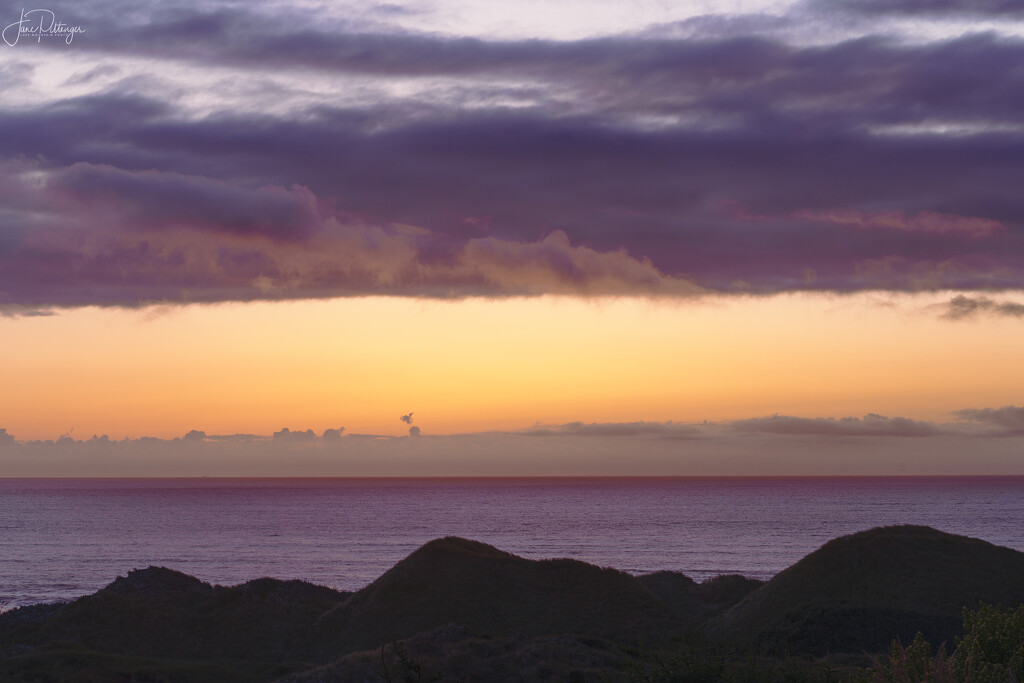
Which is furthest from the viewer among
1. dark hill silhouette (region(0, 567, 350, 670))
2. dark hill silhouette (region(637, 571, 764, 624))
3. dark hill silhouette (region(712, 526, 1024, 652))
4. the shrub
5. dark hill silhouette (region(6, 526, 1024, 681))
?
dark hill silhouette (region(637, 571, 764, 624))

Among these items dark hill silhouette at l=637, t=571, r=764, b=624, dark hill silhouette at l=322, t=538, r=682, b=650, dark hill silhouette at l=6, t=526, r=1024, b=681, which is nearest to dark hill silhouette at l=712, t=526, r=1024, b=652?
dark hill silhouette at l=6, t=526, r=1024, b=681

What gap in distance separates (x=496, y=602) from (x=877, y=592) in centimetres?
2164

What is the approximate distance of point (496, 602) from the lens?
173 feet

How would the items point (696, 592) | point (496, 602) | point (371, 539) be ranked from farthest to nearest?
point (371, 539)
point (696, 592)
point (496, 602)

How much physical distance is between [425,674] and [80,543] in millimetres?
109630

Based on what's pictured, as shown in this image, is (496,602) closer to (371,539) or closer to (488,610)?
(488,610)

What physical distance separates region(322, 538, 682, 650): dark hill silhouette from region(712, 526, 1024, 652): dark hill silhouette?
5428 mm

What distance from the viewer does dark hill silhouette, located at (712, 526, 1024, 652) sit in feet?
156

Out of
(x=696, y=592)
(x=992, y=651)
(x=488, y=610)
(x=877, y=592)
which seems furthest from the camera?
(x=696, y=592)

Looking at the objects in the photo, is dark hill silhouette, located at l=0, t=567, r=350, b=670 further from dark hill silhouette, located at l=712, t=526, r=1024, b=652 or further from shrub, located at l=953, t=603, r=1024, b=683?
shrub, located at l=953, t=603, r=1024, b=683

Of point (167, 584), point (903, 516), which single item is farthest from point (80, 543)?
point (903, 516)

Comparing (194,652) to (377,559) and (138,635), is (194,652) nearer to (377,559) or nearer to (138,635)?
(138,635)

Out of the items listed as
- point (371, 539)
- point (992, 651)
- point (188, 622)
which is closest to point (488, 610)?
point (188, 622)

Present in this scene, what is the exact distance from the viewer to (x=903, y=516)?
180 m
